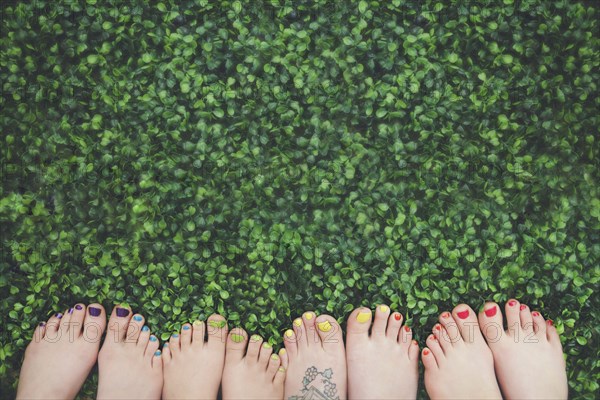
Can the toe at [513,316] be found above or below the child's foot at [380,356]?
above

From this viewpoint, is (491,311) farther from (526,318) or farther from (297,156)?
(297,156)

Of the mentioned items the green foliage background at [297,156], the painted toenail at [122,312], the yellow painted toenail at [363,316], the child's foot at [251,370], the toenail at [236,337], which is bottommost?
the child's foot at [251,370]

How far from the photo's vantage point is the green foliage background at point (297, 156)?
6.04 ft

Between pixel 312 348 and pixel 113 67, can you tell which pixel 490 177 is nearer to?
pixel 312 348

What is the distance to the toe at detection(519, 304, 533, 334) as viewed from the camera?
1.88 meters

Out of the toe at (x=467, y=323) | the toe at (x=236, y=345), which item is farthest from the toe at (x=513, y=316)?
the toe at (x=236, y=345)

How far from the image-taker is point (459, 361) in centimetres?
187

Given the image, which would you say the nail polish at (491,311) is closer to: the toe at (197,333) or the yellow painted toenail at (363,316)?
the yellow painted toenail at (363,316)

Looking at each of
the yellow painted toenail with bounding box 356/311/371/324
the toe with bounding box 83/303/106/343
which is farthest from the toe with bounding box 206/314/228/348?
the yellow painted toenail with bounding box 356/311/371/324

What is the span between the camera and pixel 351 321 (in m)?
1.89

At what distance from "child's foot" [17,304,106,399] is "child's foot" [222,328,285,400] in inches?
24.3

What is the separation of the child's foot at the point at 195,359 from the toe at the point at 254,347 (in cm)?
12

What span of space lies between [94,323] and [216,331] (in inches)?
22.1

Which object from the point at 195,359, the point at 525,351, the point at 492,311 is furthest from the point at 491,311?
the point at 195,359
